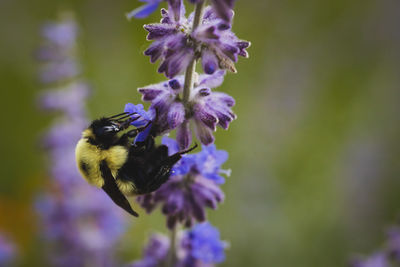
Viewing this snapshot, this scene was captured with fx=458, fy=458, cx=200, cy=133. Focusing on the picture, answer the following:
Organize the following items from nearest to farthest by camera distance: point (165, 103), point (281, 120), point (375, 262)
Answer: point (165, 103)
point (375, 262)
point (281, 120)

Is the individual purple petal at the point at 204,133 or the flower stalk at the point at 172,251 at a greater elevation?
the individual purple petal at the point at 204,133

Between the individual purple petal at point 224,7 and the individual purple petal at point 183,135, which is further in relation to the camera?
the individual purple petal at point 183,135

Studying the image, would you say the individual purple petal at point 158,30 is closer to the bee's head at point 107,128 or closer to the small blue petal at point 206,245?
the bee's head at point 107,128

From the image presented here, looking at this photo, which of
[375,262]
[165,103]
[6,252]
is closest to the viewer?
[165,103]

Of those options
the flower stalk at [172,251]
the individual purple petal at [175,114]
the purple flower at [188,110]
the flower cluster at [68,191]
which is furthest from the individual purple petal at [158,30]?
the flower cluster at [68,191]

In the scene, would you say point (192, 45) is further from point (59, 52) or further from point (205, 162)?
point (59, 52)

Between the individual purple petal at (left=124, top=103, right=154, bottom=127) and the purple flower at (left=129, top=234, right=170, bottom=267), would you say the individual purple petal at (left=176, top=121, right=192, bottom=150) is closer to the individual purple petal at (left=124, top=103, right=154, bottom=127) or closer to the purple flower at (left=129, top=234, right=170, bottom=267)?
the individual purple petal at (left=124, top=103, right=154, bottom=127)

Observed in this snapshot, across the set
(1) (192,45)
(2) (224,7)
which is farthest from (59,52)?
(2) (224,7)
